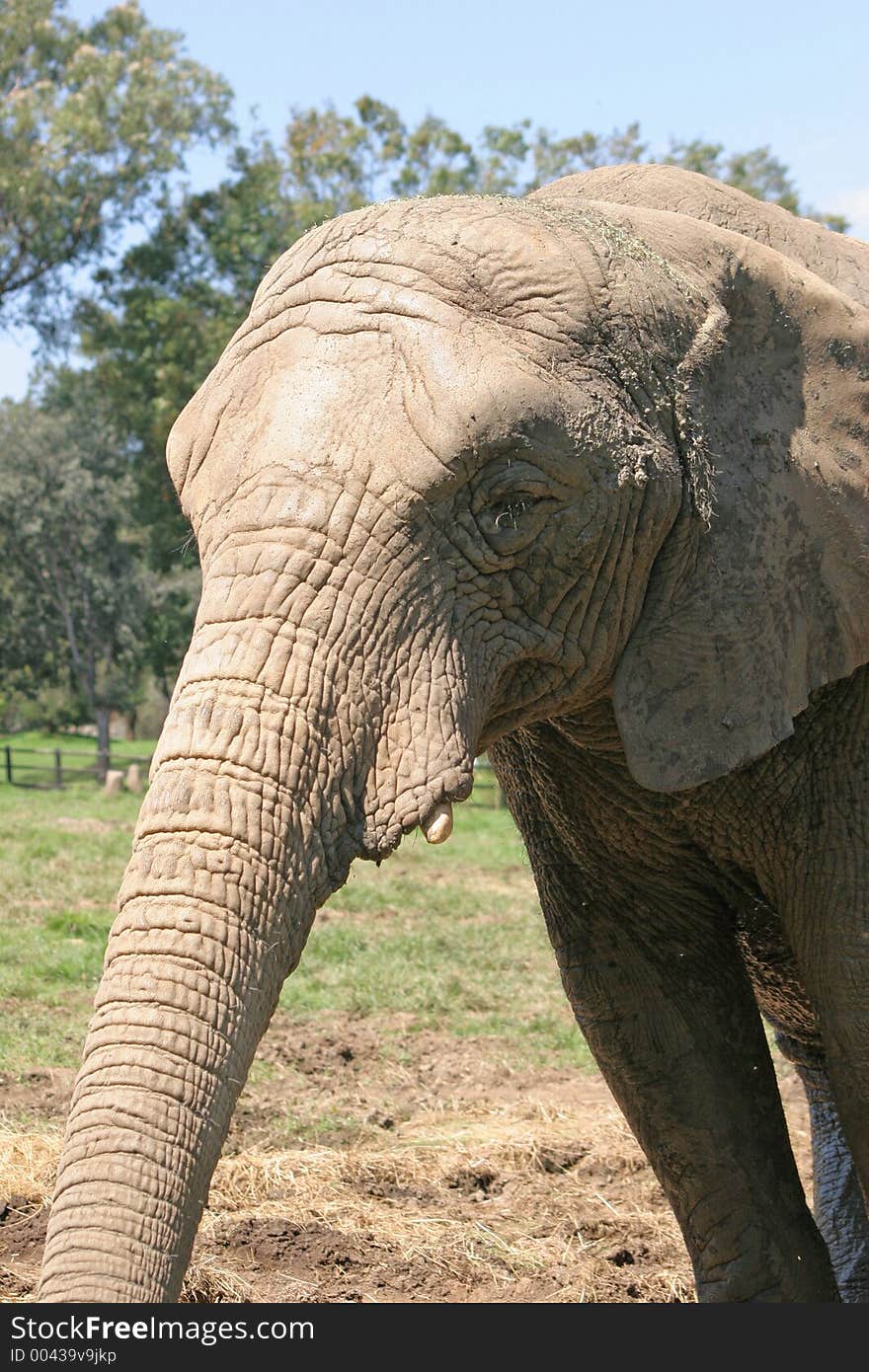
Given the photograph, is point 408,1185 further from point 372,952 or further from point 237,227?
point 237,227

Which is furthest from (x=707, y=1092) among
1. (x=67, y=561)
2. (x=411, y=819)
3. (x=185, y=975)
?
(x=67, y=561)

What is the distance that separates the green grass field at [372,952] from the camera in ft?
28.5

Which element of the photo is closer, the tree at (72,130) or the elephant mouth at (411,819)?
the elephant mouth at (411,819)

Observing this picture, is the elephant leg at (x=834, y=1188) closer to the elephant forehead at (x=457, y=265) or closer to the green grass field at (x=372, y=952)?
the green grass field at (x=372, y=952)

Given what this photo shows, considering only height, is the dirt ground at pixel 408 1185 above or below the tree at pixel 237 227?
below

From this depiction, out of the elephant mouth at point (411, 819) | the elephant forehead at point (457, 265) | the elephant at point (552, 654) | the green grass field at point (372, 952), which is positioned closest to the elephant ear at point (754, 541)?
the elephant at point (552, 654)

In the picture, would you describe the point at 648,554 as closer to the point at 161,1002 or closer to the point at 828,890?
the point at 828,890

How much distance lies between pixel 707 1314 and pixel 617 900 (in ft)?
3.61

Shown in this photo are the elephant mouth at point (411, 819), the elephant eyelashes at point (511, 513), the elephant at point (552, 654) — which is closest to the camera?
the elephant at point (552, 654)

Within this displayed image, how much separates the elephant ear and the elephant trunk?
931mm

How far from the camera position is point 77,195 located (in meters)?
29.4

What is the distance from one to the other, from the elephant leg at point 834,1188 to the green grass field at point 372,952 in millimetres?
2499

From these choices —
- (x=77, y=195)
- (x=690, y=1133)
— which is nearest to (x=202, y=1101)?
(x=690, y=1133)

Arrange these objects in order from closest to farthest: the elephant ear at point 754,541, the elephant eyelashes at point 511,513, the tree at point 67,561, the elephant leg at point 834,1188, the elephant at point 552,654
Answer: the elephant at point 552,654
the elephant eyelashes at point 511,513
the elephant ear at point 754,541
the elephant leg at point 834,1188
the tree at point 67,561
